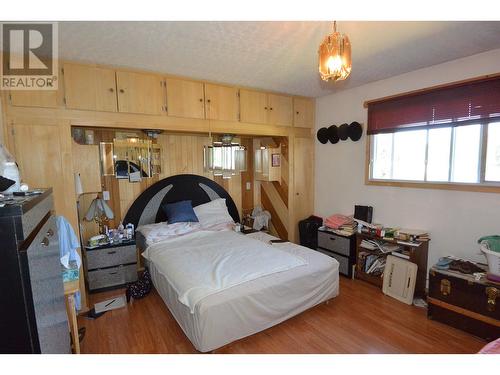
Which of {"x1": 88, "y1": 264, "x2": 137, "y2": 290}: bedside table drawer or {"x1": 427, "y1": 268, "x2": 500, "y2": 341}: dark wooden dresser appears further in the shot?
{"x1": 88, "y1": 264, "x2": 137, "y2": 290}: bedside table drawer

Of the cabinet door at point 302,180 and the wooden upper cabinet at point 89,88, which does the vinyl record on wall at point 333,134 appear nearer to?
the cabinet door at point 302,180

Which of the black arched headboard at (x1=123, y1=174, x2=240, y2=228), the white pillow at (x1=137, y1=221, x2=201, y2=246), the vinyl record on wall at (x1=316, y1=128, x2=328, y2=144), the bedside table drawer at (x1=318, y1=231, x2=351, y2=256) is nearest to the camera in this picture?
the white pillow at (x1=137, y1=221, x2=201, y2=246)

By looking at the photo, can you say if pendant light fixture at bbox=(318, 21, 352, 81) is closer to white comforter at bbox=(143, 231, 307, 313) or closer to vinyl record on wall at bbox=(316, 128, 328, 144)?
white comforter at bbox=(143, 231, 307, 313)

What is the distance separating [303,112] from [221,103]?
1420mm

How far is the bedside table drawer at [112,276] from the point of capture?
115 inches

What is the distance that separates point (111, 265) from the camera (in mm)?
2994

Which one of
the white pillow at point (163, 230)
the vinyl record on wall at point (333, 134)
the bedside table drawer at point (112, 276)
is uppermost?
the vinyl record on wall at point (333, 134)

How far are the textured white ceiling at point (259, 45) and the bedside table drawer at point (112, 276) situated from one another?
2317mm

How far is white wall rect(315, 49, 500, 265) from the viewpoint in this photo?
2412 millimetres

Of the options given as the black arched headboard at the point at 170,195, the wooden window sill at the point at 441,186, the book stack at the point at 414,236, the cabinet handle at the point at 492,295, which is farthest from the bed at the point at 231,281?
the wooden window sill at the point at 441,186

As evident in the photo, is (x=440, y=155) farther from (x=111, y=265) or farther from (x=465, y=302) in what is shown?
(x=111, y=265)

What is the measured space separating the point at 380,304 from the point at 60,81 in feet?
13.0

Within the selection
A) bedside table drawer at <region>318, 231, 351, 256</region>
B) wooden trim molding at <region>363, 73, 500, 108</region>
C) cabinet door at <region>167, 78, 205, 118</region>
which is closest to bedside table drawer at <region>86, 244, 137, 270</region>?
cabinet door at <region>167, 78, 205, 118</region>

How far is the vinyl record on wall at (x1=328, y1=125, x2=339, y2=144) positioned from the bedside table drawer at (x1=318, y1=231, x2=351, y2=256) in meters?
1.39
